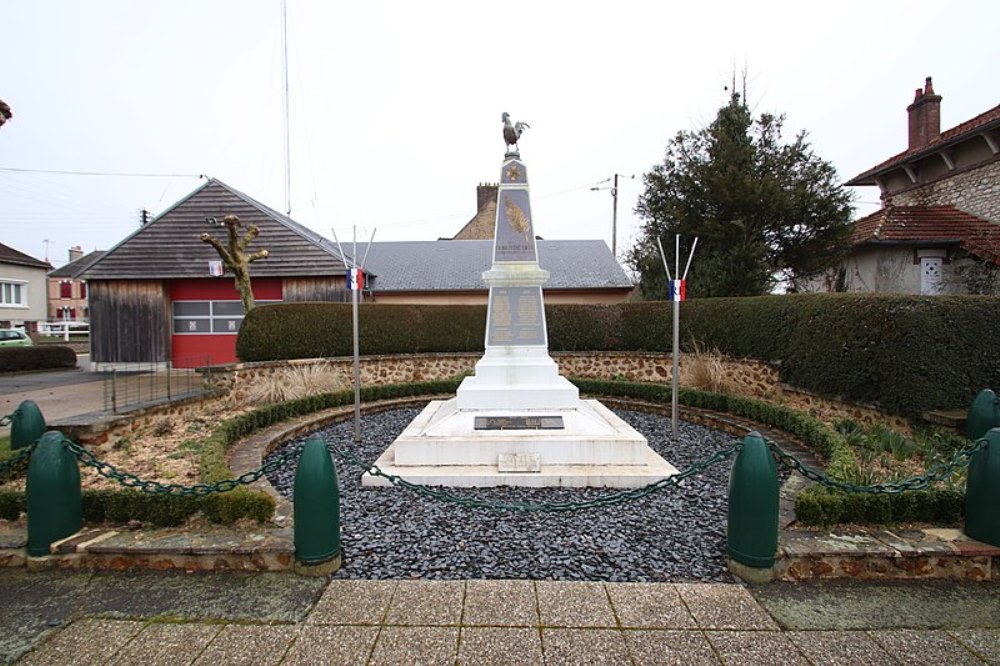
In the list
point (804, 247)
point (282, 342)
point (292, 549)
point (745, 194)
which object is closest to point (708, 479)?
point (292, 549)

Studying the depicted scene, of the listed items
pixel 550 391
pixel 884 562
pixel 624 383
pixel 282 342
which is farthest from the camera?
pixel 282 342

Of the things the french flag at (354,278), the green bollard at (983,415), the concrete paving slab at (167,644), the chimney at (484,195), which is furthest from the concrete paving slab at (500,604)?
the chimney at (484,195)

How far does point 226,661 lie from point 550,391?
507 centimetres

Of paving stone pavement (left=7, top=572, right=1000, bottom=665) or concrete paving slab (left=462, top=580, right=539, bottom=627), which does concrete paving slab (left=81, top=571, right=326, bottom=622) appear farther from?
concrete paving slab (left=462, top=580, right=539, bottom=627)

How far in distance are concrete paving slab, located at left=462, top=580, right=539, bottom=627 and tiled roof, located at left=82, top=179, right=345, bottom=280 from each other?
14.5 metres

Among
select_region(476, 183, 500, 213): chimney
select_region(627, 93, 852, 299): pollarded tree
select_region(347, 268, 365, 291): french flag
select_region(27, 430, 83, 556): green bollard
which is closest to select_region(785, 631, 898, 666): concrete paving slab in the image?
select_region(27, 430, 83, 556): green bollard

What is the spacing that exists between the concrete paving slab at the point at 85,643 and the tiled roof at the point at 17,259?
3530 cm

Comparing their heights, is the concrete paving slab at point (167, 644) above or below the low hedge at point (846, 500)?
below

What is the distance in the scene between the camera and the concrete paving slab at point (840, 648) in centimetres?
250

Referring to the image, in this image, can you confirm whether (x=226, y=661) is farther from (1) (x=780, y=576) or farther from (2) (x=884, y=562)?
(2) (x=884, y=562)

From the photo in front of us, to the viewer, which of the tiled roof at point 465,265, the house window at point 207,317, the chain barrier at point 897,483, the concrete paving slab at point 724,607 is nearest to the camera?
the concrete paving slab at point 724,607

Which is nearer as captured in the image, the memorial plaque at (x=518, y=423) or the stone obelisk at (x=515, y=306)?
the memorial plaque at (x=518, y=423)

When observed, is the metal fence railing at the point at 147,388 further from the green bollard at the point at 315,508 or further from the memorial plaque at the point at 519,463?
the memorial plaque at the point at 519,463

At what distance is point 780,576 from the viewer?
3.26m
